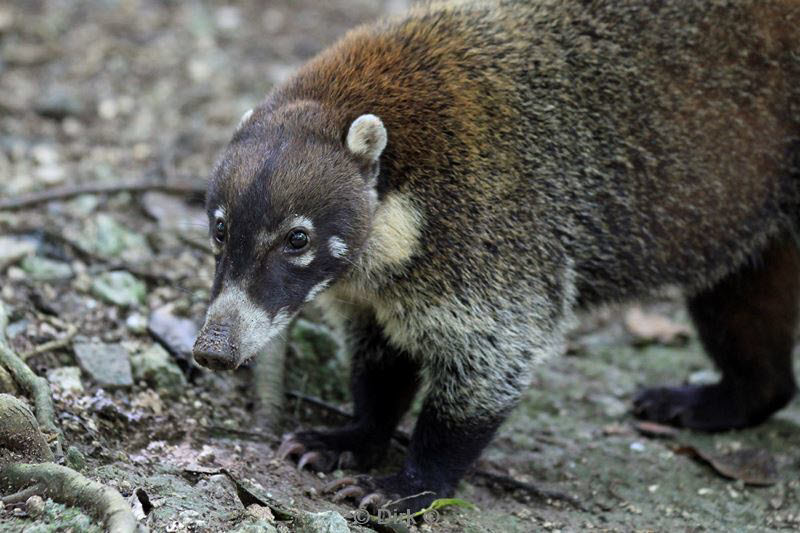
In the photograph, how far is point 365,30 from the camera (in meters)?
6.34

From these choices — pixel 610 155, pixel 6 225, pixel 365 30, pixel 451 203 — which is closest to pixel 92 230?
pixel 6 225

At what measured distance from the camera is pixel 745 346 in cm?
759

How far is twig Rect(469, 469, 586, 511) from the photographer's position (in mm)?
6371

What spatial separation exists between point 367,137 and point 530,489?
2.58 m

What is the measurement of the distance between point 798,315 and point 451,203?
3.47m

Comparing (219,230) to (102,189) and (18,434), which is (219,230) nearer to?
(18,434)

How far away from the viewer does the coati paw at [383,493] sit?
5668 millimetres

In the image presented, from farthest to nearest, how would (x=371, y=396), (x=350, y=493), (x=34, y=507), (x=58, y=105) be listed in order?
1. (x=58, y=105)
2. (x=371, y=396)
3. (x=350, y=493)
4. (x=34, y=507)

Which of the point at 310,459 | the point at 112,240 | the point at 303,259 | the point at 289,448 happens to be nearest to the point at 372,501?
the point at 310,459

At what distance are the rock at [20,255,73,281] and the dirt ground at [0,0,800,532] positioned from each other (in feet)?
0.04

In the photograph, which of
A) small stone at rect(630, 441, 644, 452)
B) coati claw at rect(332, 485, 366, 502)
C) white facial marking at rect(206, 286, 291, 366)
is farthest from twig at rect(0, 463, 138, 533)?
small stone at rect(630, 441, 644, 452)

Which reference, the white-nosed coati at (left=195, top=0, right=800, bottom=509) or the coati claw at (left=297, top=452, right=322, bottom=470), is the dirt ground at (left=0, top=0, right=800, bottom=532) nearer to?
the coati claw at (left=297, top=452, right=322, bottom=470)

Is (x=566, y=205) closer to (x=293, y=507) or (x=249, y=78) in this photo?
(x=293, y=507)

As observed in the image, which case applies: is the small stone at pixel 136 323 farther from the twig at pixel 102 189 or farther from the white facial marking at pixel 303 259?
the white facial marking at pixel 303 259
